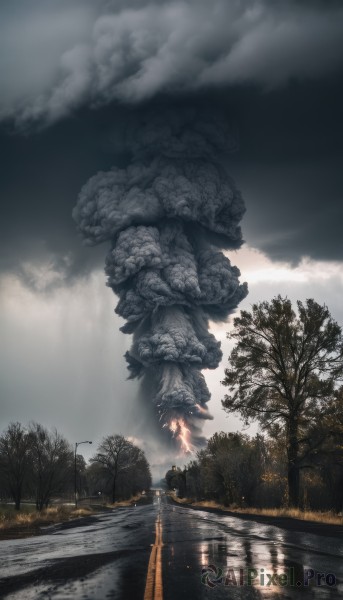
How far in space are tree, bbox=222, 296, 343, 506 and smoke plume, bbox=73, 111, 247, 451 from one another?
79.5m

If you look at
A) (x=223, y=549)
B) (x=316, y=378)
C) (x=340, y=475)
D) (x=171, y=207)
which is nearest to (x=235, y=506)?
(x=340, y=475)

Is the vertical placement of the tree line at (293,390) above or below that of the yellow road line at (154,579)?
above

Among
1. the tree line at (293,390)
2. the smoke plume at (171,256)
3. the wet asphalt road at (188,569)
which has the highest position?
the smoke plume at (171,256)

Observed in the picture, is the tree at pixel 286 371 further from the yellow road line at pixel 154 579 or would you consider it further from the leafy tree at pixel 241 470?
the yellow road line at pixel 154 579

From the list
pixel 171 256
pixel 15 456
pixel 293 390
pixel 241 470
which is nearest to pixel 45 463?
pixel 15 456

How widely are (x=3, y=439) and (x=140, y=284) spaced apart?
5919cm

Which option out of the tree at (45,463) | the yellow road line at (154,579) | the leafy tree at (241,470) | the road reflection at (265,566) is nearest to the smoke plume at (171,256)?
the tree at (45,463)

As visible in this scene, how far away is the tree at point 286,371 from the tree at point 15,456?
109 ft

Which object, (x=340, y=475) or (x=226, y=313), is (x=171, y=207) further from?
(x=340, y=475)

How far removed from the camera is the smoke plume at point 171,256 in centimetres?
10969

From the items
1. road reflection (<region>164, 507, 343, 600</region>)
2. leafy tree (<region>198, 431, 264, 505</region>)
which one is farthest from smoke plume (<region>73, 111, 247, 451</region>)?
road reflection (<region>164, 507, 343, 600</region>)

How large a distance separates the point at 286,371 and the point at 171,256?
92974mm

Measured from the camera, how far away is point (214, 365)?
12019 centimetres

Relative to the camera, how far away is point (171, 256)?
11819cm
